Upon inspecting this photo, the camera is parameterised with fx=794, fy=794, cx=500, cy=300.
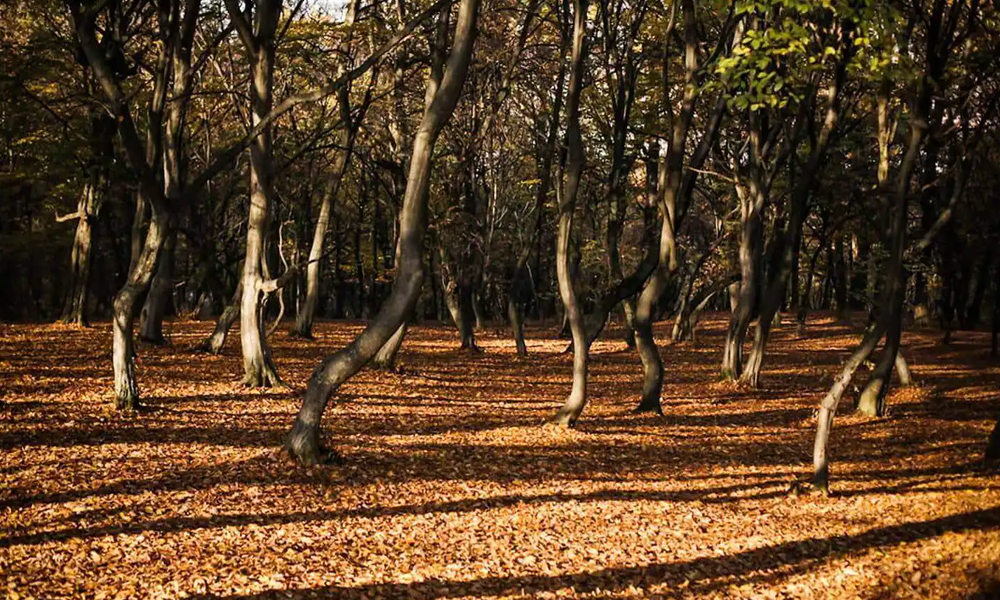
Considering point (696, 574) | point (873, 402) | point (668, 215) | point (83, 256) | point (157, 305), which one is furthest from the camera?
point (83, 256)

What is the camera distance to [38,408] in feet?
36.7

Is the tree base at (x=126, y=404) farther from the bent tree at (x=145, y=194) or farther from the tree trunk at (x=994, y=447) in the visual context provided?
the tree trunk at (x=994, y=447)

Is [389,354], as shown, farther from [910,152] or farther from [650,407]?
[910,152]

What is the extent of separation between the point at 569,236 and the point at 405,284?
4534 mm

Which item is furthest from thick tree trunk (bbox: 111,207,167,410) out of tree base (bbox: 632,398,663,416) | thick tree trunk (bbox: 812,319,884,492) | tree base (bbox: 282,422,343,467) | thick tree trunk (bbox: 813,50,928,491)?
thick tree trunk (bbox: 813,50,928,491)

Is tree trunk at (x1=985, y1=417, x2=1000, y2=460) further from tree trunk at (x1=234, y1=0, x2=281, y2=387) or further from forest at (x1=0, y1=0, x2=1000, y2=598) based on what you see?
tree trunk at (x1=234, y1=0, x2=281, y2=387)

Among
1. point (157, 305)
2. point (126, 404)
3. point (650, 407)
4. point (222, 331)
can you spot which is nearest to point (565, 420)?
point (650, 407)

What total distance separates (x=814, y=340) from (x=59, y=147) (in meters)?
24.8

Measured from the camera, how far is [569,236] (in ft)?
43.2

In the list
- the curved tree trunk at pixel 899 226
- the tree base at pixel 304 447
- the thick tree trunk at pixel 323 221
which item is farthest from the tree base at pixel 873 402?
the thick tree trunk at pixel 323 221

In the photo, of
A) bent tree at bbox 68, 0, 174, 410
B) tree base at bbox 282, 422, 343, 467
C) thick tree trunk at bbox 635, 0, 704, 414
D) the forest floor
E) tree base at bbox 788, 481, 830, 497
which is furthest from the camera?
thick tree trunk at bbox 635, 0, 704, 414

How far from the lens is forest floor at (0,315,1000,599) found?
6836mm

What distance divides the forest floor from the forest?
0.05m

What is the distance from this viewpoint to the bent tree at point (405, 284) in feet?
30.4
